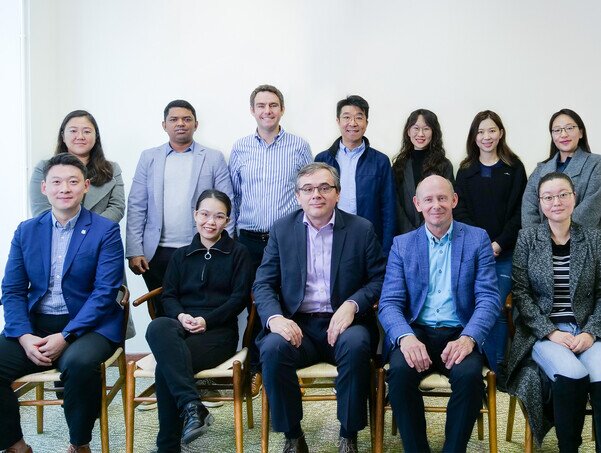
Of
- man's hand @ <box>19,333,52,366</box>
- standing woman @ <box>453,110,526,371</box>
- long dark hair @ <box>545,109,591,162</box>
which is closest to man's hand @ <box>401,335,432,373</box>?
standing woman @ <box>453,110,526,371</box>

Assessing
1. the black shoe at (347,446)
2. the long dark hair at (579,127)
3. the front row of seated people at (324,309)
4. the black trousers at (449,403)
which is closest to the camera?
the black trousers at (449,403)

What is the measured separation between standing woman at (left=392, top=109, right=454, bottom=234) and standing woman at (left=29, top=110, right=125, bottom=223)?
5.59 ft

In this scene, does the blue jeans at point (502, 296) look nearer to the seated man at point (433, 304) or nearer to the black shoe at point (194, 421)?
the seated man at point (433, 304)

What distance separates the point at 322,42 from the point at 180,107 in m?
1.20

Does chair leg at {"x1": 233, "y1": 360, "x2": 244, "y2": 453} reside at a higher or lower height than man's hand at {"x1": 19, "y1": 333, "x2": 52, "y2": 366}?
lower

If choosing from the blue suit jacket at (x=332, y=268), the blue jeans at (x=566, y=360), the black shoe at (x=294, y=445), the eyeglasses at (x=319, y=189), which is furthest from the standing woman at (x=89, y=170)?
the blue jeans at (x=566, y=360)

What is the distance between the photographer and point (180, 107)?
143 inches

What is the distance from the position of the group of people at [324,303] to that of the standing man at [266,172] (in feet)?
1.58

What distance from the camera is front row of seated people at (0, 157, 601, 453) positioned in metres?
2.54

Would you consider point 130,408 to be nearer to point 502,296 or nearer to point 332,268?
point 332,268

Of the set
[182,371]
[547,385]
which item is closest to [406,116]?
[547,385]

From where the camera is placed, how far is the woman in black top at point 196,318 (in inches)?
102

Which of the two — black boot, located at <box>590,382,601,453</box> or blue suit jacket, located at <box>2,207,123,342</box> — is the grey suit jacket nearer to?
blue suit jacket, located at <box>2,207,123,342</box>

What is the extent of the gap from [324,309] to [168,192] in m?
1.37
